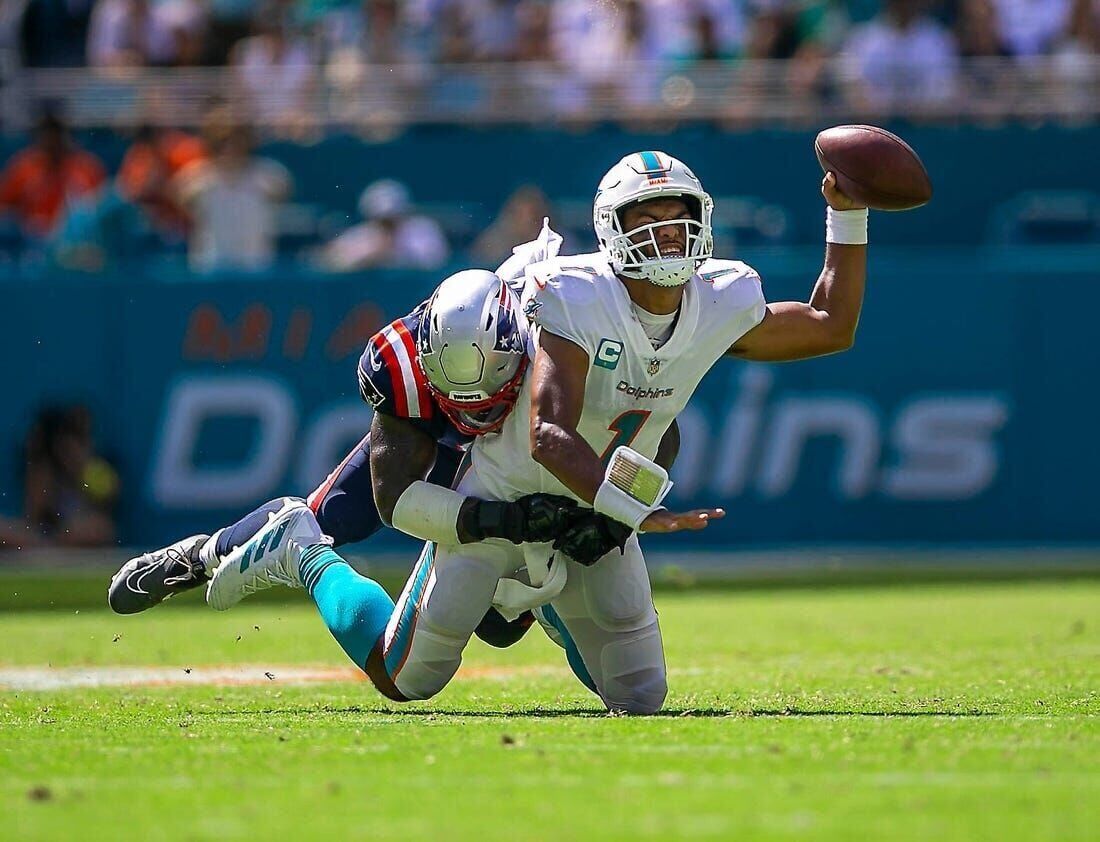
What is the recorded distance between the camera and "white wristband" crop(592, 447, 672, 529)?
542cm

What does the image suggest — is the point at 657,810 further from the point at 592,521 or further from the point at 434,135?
the point at 434,135

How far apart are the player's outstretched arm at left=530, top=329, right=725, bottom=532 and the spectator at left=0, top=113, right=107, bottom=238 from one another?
8.95 metres

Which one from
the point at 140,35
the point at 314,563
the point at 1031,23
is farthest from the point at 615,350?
the point at 1031,23

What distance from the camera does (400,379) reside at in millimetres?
6082

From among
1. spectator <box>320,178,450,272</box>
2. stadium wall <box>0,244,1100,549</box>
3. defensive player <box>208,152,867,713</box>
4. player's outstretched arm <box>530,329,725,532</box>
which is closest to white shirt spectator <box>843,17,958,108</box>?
stadium wall <box>0,244,1100,549</box>

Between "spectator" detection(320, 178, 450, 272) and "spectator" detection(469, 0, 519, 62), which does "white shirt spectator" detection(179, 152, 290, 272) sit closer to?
"spectator" detection(320, 178, 450, 272)

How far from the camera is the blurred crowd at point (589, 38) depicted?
46.6ft

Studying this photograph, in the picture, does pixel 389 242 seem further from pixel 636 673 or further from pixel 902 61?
pixel 636 673

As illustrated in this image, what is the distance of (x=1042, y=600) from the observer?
34.6 feet

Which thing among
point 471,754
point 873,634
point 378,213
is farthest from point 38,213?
point 471,754

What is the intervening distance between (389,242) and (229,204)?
46.3 inches

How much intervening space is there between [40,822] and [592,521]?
2.13 m

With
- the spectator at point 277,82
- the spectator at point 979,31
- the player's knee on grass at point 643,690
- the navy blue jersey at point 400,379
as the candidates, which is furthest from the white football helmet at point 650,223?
the spectator at point 979,31

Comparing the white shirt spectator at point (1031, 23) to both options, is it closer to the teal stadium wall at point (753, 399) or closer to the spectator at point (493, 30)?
the teal stadium wall at point (753, 399)
